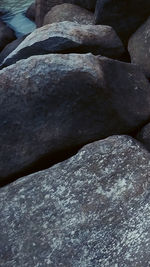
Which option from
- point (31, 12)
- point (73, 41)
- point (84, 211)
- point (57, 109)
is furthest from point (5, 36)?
point (84, 211)

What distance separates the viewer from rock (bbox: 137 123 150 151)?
3.28 metres

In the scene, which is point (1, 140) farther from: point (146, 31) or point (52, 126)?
point (146, 31)

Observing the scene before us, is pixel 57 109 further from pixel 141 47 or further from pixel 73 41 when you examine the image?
pixel 141 47

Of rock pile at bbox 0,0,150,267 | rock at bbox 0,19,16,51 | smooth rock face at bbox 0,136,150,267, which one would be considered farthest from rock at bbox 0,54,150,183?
rock at bbox 0,19,16,51

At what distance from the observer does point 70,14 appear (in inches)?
195

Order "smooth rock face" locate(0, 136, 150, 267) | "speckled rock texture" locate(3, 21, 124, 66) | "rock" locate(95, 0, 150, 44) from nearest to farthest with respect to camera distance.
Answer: "smooth rock face" locate(0, 136, 150, 267), "speckled rock texture" locate(3, 21, 124, 66), "rock" locate(95, 0, 150, 44)

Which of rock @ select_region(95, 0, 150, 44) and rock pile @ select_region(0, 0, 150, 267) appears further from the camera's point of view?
rock @ select_region(95, 0, 150, 44)

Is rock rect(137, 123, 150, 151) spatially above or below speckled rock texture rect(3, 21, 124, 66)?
below

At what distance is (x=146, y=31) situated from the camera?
13.4 ft

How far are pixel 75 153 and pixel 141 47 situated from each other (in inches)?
48.8

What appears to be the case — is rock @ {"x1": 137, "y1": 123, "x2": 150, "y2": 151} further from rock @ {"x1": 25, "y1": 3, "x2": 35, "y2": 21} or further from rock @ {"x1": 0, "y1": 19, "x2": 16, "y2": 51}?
rock @ {"x1": 25, "y1": 3, "x2": 35, "y2": 21}

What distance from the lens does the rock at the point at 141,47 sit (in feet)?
12.8

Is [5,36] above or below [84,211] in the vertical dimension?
below

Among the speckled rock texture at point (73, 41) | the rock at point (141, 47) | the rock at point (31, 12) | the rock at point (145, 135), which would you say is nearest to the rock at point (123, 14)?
the rock at point (141, 47)
